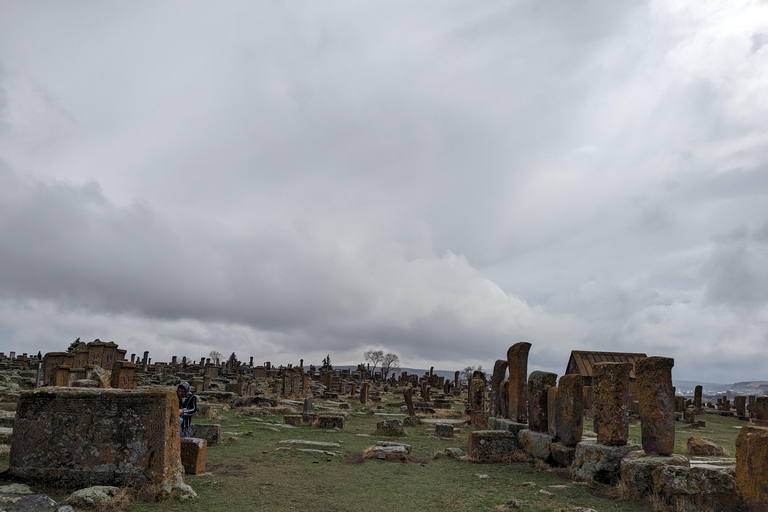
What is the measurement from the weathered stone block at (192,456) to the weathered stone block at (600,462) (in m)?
7.72

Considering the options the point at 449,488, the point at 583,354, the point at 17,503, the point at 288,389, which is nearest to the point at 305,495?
the point at 449,488

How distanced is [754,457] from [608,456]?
336cm

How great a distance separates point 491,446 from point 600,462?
3327 mm

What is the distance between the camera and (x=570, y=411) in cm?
1148

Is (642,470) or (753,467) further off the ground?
(753,467)

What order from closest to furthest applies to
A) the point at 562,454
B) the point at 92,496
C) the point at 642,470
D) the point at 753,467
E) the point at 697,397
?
the point at 92,496
the point at 753,467
the point at 642,470
the point at 562,454
the point at 697,397

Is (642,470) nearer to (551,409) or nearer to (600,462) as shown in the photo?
(600,462)

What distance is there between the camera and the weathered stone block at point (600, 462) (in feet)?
30.7

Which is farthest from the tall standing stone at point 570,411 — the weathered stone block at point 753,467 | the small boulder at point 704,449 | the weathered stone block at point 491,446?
the small boulder at point 704,449

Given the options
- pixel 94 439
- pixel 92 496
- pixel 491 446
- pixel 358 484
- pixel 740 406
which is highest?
pixel 94 439

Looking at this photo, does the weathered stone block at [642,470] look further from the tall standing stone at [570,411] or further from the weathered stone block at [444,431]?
the weathered stone block at [444,431]

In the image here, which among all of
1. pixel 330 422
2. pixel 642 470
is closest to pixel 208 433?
pixel 330 422

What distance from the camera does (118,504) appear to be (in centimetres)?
638

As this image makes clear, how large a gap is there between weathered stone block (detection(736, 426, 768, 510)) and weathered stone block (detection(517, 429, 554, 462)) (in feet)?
18.3
